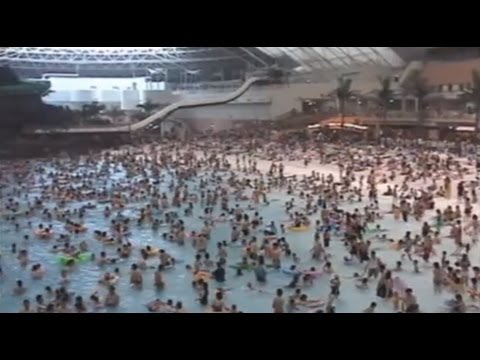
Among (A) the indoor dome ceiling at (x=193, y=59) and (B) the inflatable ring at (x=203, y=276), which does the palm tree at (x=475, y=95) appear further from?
(B) the inflatable ring at (x=203, y=276)

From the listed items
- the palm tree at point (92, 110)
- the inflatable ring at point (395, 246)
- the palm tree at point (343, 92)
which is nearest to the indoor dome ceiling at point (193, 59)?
the palm tree at point (343, 92)

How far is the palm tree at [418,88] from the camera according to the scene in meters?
5.99

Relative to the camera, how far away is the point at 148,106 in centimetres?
613

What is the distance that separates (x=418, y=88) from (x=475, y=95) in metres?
0.41

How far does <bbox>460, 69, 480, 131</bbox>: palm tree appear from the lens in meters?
5.81

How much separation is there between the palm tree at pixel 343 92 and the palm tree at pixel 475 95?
78cm

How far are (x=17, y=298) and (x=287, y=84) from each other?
8.06 feet

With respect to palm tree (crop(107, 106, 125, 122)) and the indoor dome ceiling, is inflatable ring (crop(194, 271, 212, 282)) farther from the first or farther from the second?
the indoor dome ceiling

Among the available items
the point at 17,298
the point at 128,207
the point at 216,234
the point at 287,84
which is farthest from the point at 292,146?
the point at 17,298

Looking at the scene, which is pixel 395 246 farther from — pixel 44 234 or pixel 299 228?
pixel 44 234

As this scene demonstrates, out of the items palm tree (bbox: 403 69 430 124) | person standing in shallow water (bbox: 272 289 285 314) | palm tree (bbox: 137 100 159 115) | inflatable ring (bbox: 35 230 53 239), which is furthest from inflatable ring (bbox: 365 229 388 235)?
inflatable ring (bbox: 35 230 53 239)

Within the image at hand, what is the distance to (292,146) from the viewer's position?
615 centimetres

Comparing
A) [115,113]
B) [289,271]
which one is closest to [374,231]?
[289,271]
